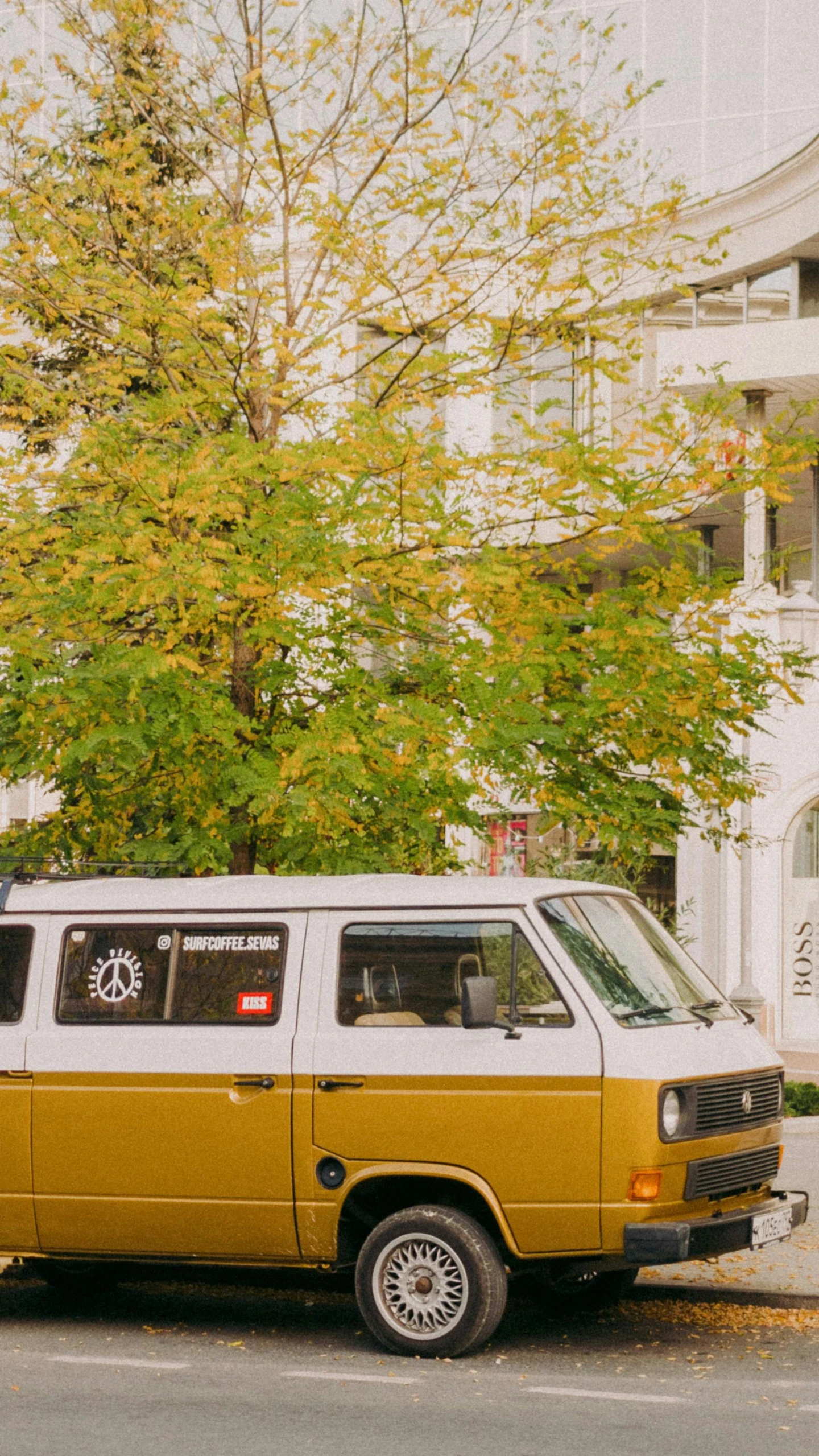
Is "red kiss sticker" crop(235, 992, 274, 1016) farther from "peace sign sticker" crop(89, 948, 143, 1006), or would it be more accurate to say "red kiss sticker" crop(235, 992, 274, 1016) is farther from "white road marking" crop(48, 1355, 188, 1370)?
"white road marking" crop(48, 1355, 188, 1370)

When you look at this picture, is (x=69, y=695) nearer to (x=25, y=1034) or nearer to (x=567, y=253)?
(x=25, y=1034)

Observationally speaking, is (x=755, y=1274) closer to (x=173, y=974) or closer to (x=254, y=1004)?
(x=254, y=1004)

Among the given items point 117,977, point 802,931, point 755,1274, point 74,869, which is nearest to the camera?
point 117,977

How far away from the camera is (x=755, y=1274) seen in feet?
34.6

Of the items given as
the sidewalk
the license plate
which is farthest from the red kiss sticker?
the sidewalk

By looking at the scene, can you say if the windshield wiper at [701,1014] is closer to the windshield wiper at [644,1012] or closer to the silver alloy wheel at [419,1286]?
the windshield wiper at [644,1012]

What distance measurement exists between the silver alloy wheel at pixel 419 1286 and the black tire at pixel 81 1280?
95.2 inches

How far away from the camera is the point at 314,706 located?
1273 cm

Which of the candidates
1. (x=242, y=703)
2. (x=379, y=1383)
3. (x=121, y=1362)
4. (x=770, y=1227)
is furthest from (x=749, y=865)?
(x=379, y=1383)

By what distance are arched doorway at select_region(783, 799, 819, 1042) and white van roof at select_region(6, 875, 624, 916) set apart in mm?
18544

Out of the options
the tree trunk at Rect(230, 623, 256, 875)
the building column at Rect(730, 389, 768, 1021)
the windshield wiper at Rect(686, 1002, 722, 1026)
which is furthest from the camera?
the building column at Rect(730, 389, 768, 1021)

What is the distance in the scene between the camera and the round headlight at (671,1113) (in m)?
8.29

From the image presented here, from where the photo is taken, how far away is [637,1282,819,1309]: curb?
9922 millimetres

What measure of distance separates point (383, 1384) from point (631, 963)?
7.34 ft
